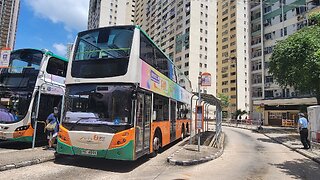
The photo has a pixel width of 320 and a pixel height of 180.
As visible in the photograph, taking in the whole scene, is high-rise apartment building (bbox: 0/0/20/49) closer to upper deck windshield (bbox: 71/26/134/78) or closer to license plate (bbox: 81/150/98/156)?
upper deck windshield (bbox: 71/26/134/78)

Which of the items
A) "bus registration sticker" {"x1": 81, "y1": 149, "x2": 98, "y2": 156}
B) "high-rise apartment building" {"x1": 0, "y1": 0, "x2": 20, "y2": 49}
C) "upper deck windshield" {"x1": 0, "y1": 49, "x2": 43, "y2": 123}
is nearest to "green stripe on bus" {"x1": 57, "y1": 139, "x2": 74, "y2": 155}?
"bus registration sticker" {"x1": 81, "y1": 149, "x2": 98, "y2": 156}

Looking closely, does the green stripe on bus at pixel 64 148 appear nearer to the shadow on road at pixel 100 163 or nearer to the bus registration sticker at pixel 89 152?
the bus registration sticker at pixel 89 152

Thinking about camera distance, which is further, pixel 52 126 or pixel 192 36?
pixel 192 36

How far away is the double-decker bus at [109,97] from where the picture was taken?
818cm

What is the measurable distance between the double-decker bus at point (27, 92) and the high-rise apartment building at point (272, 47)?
120 ft

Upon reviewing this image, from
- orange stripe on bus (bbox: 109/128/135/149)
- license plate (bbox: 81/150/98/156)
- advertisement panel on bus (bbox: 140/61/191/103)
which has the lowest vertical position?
license plate (bbox: 81/150/98/156)

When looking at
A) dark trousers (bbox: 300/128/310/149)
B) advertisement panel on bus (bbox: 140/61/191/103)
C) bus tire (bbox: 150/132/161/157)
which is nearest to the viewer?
advertisement panel on bus (bbox: 140/61/191/103)

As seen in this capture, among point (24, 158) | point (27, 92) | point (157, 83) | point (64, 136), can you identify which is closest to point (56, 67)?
point (27, 92)

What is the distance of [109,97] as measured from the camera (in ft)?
27.6

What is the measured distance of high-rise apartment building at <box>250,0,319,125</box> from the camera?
145 feet

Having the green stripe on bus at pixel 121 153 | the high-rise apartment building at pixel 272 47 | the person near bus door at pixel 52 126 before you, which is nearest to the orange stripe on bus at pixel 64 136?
the green stripe on bus at pixel 121 153

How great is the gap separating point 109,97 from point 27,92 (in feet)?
17.0

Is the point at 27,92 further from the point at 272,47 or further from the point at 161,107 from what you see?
the point at 272,47

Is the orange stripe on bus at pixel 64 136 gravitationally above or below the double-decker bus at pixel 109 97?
below
